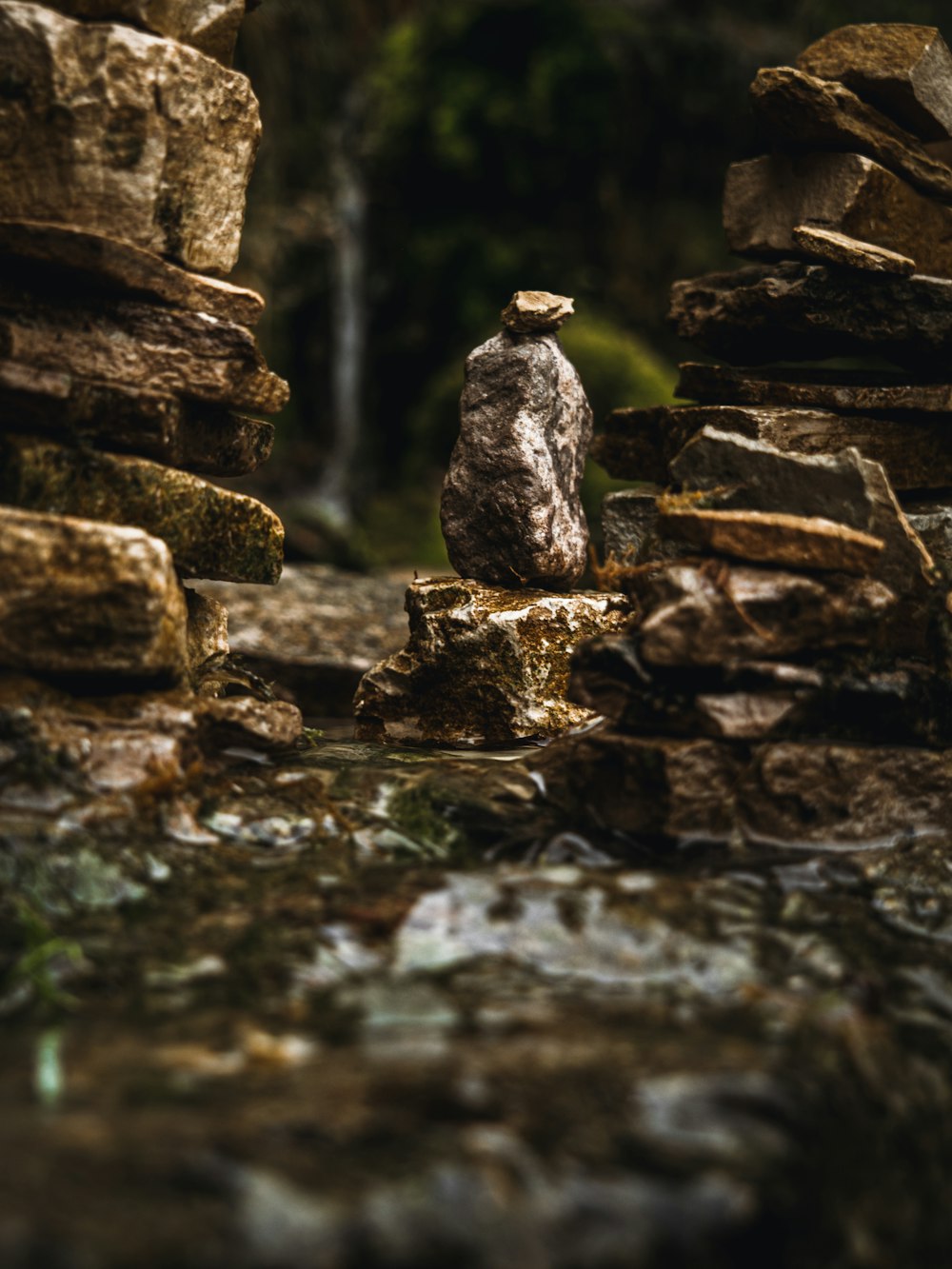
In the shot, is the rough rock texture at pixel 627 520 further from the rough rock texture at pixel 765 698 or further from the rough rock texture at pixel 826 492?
the rough rock texture at pixel 765 698

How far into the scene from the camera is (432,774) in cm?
437

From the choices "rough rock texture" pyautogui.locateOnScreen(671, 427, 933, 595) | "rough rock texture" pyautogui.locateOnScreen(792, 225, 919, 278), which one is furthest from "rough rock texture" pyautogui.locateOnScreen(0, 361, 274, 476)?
"rough rock texture" pyautogui.locateOnScreen(792, 225, 919, 278)

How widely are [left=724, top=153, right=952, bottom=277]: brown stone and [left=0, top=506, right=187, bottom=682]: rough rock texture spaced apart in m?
3.15

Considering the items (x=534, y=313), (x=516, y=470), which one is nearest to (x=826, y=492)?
(x=516, y=470)

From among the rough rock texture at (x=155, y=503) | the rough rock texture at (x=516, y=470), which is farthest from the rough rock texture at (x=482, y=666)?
the rough rock texture at (x=155, y=503)

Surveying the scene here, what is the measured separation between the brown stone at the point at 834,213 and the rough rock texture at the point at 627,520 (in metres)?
1.27

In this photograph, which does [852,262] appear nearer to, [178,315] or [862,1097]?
[178,315]

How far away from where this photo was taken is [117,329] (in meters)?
4.25

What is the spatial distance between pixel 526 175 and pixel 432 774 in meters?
12.9

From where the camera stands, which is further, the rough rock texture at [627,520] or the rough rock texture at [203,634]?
the rough rock texture at [627,520]

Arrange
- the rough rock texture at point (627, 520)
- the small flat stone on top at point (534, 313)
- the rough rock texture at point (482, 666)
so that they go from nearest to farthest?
1. the rough rock texture at point (482, 666)
2. the small flat stone on top at point (534, 313)
3. the rough rock texture at point (627, 520)

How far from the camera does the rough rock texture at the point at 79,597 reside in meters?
3.74

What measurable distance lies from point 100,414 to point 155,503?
356 millimetres

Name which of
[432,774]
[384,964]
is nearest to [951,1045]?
[384,964]
